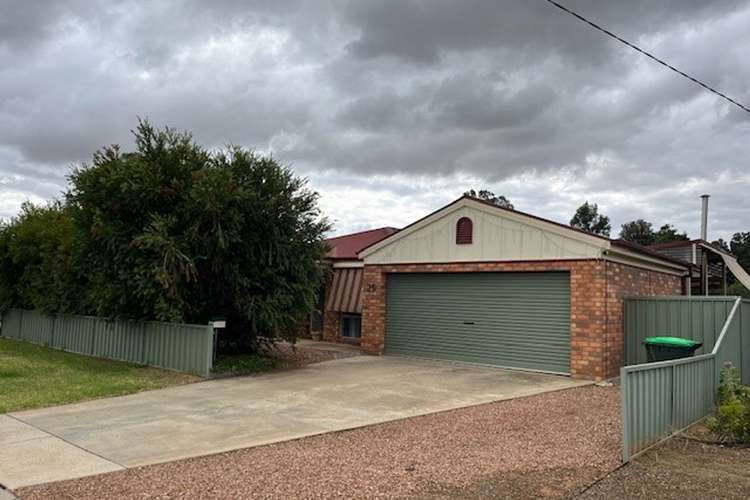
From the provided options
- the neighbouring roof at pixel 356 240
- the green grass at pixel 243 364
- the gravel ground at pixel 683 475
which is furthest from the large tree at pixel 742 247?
the gravel ground at pixel 683 475

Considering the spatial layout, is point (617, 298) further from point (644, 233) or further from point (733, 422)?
point (644, 233)

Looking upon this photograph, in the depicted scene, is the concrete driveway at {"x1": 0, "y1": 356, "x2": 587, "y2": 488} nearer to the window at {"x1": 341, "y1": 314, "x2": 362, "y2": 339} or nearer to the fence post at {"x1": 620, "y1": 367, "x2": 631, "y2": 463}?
the fence post at {"x1": 620, "y1": 367, "x2": 631, "y2": 463}

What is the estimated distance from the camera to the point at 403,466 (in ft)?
18.3

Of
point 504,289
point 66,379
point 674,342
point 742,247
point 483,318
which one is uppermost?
point 742,247

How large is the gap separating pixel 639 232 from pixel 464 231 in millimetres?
53368

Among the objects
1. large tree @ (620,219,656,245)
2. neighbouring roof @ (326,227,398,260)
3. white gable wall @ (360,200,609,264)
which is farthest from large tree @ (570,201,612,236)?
white gable wall @ (360,200,609,264)

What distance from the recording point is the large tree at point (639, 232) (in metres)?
59.2

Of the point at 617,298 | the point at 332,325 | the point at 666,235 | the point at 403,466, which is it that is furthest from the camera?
the point at 666,235

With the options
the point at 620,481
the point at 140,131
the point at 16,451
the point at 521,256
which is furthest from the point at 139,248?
the point at 620,481

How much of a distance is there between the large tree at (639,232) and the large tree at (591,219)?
12.7 ft

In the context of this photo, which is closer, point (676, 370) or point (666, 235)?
point (676, 370)

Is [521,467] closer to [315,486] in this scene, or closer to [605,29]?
[315,486]

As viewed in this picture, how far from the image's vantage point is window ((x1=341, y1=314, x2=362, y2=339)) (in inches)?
710

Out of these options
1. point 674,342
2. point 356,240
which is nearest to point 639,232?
point 356,240
